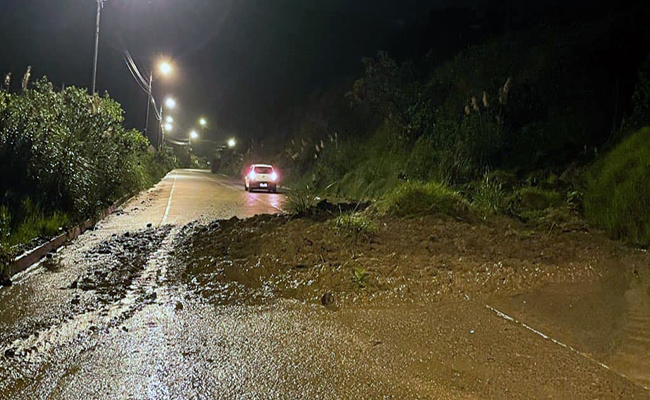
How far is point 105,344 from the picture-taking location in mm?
5121

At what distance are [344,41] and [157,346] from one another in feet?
131

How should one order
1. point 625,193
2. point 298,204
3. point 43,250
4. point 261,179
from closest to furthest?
point 625,193, point 43,250, point 298,204, point 261,179

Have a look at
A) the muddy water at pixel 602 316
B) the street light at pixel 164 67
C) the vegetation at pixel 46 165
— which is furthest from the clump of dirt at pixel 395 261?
the street light at pixel 164 67

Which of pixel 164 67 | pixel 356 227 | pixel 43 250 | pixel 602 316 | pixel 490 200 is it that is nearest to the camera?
pixel 602 316

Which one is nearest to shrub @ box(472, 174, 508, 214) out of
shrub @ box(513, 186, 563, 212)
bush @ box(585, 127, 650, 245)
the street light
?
shrub @ box(513, 186, 563, 212)

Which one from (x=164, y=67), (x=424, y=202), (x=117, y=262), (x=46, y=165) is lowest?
(x=117, y=262)

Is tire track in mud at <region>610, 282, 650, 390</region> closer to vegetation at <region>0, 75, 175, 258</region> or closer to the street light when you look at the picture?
vegetation at <region>0, 75, 175, 258</region>

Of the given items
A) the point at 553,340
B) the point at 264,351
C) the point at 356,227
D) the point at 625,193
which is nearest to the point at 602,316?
the point at 553,340

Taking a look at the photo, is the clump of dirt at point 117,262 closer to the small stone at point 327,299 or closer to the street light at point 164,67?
the small stone at point 327,299

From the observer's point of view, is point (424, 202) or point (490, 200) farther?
point (490, 200)

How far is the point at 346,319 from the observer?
605cm

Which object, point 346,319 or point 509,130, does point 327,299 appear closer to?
point 346,319

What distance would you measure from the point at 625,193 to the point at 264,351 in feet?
21.3

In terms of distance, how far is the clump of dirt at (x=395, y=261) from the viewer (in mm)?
7059
